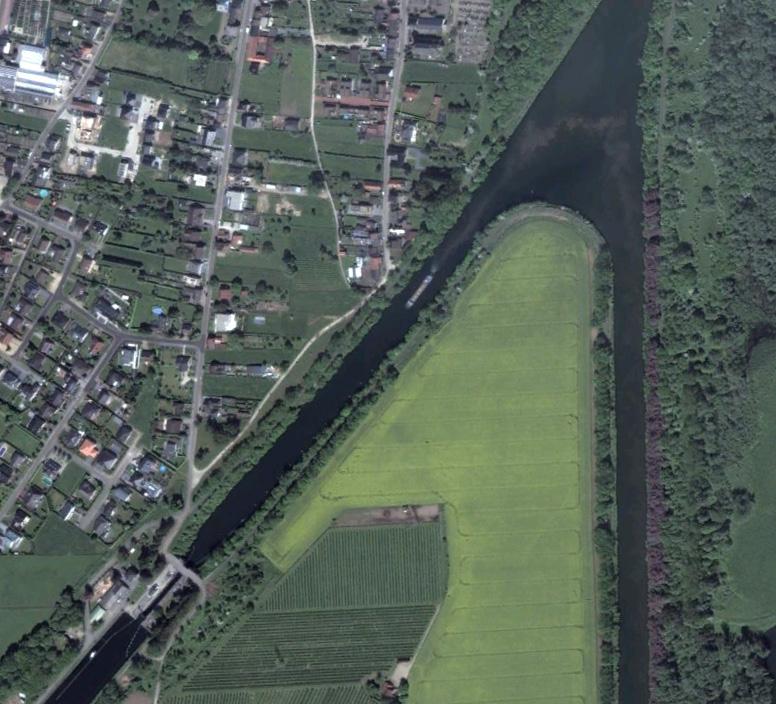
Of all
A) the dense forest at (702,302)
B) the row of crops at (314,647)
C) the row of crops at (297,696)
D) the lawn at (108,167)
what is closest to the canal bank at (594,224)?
the dense forest at (702,302)

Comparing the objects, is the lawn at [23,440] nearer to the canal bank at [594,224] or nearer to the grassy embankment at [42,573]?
the grassy embankment at [42,573]

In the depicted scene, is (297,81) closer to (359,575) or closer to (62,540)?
(359,575)

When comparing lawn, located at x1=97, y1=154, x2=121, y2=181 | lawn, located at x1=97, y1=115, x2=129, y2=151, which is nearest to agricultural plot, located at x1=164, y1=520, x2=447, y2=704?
lawn, located at x1=97, y1=154, x2=121, y2=181

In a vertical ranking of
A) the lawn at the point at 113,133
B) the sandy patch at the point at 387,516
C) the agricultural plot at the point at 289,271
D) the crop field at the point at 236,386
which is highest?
the lawn at the point at 113,133

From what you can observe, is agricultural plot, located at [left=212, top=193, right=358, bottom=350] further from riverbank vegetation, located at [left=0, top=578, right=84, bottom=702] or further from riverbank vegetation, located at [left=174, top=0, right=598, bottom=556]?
riverbank vegetation, located at [left=0, top=578, right=84, bottom=702]

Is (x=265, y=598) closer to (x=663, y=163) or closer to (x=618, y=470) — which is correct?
(x=618, y=470)
